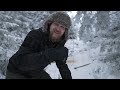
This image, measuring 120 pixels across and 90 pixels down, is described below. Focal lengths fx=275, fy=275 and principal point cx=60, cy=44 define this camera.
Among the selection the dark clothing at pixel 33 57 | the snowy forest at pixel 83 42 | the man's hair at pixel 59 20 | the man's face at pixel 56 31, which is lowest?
the snowy forest at pixel 83 42

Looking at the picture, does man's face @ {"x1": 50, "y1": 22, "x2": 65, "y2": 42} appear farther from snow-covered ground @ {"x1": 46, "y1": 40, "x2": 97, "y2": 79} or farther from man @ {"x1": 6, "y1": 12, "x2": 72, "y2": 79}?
snow-covered ground @ {"x1": 46, "y1": 40, "x2": 97, "y2": 79}

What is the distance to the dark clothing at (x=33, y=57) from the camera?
3.01 meters

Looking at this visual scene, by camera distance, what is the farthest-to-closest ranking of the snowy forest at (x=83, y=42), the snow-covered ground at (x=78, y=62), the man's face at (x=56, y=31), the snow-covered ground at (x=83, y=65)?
the snow-covered ground at (x=78, y=62), the snow-covered ground at (x=83, y=65), the snowy forest at (x=83, y=42), the man's face at (x=56, y=31)

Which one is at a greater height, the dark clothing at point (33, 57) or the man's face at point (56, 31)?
the man's face at point (56, 31)

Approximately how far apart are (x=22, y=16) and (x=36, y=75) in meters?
8.00

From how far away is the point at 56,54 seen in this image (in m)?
3.08

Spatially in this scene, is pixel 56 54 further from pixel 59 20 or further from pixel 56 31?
pixel 59 20

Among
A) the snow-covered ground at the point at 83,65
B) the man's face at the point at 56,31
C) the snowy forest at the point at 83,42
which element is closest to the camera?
the man's face at the point at 56,31

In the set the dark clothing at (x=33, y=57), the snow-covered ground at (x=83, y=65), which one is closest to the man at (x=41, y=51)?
the dark clothing at (x=33, y=57)

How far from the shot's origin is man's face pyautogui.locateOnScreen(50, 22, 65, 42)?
3.28 m

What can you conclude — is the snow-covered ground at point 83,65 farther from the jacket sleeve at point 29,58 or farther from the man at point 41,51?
the jacket sleeve at point 29,58

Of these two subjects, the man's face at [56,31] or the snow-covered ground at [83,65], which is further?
the snow-covered ground at [83,65]

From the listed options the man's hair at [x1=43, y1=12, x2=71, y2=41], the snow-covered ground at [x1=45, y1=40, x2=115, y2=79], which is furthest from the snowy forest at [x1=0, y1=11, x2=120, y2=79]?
the man's hair at [x1=43, y1=12, x2=71, y2=41]
